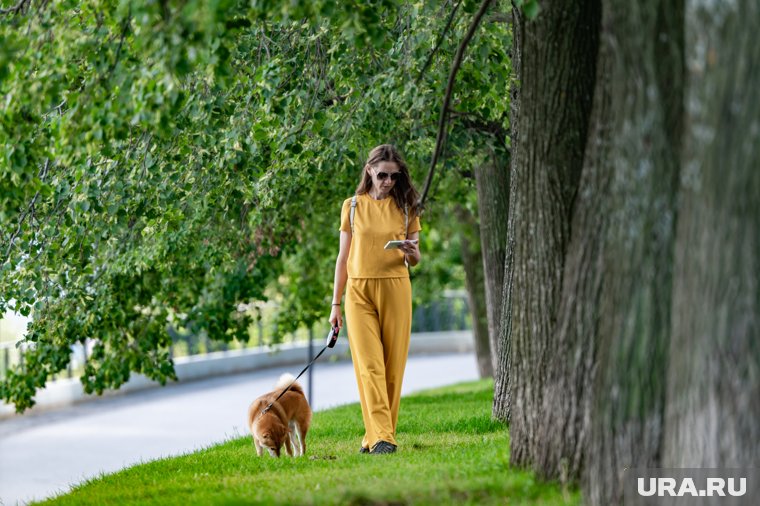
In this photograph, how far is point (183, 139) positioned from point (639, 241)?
5.46 meters

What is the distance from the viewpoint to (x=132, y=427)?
19922 millimetres

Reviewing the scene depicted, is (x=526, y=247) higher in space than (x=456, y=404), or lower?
higher

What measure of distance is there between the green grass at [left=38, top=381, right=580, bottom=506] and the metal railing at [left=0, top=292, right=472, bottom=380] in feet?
16.9

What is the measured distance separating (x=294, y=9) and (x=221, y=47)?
0.52 metres

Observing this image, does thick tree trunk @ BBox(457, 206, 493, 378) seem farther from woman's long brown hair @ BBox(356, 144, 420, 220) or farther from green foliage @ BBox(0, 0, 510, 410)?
woman's long brown hair @ BBox(356, 144, 420, 220)

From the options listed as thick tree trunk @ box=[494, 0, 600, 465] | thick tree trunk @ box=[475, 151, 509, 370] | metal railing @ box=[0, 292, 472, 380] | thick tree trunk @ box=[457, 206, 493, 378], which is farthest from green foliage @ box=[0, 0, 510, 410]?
thick tree trunk @ box=[457, 206, 493, 378]

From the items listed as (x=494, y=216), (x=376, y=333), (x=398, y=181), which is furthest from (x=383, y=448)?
(x=494, y=216)

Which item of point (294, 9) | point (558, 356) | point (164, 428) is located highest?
point (294, 9)

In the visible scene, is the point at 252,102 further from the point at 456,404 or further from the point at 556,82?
the point at 456,404

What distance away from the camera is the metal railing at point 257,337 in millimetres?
22422

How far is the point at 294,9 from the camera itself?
6.34m

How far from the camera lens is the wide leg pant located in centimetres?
831

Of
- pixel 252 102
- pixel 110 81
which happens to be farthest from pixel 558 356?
pixel 252 102

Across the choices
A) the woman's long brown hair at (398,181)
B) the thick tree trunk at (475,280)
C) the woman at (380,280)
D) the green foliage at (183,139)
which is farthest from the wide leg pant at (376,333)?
the thick tree trunk at (475,280)
